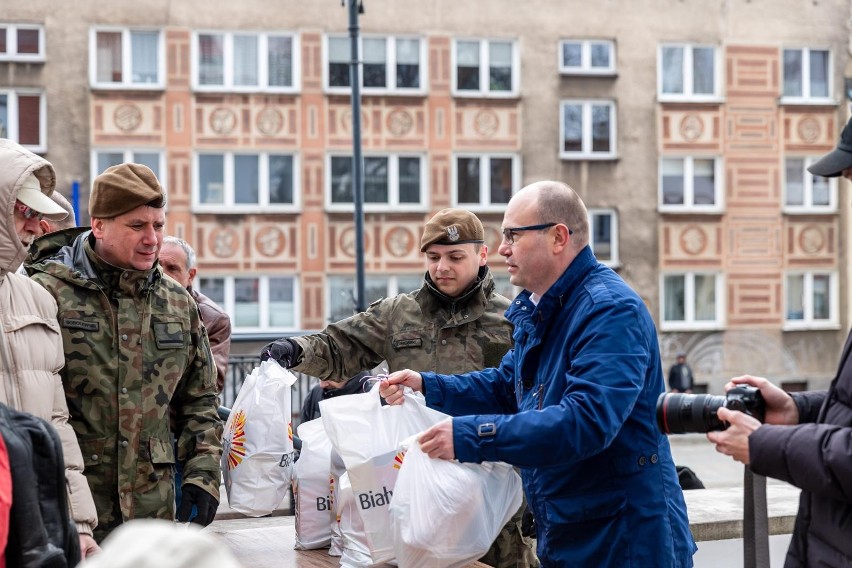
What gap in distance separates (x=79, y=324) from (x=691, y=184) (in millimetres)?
26200

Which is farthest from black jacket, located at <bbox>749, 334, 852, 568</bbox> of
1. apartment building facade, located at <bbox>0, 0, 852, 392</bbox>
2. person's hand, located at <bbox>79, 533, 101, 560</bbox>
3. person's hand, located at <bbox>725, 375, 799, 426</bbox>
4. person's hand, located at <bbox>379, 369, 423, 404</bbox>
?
apartment building facade, located at <bbox>0, 0, 852, 392</bbox>

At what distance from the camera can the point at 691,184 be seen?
28906mm

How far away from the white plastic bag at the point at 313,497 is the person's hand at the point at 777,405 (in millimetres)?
1615

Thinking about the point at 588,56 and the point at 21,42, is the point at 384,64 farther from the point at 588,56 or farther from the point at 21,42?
the point at 21,42

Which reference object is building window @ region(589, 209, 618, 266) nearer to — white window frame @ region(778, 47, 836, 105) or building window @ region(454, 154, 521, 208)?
building window @ region(454, 154, 521, 208)

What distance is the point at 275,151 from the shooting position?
88.6ft

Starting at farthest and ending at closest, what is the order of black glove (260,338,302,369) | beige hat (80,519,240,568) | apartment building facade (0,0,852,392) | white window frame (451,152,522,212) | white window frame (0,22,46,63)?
white window frame (451,152,522,212) < apartment building facade (0,0,852,392) < white window frame (0,22,46,63) < black glove (260,338,302,369) < beige hat (80,519,240,568)

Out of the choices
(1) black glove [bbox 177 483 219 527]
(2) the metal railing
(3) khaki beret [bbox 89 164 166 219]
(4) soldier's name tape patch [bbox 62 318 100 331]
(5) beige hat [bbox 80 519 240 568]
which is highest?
(3) khaki beret [bbox 89 164 166 219]

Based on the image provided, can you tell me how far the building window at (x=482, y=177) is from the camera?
91.1 ft

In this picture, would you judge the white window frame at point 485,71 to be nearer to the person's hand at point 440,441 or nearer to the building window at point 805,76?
the building window at point 805,76

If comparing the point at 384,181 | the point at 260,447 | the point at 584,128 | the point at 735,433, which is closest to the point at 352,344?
the point at 260,447

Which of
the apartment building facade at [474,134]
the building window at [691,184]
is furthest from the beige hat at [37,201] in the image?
the building window at [691,184]

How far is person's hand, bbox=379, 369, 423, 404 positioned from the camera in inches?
162

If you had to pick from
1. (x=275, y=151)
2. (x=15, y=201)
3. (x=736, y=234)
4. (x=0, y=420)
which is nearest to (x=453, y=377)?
(x=15, y=201)
